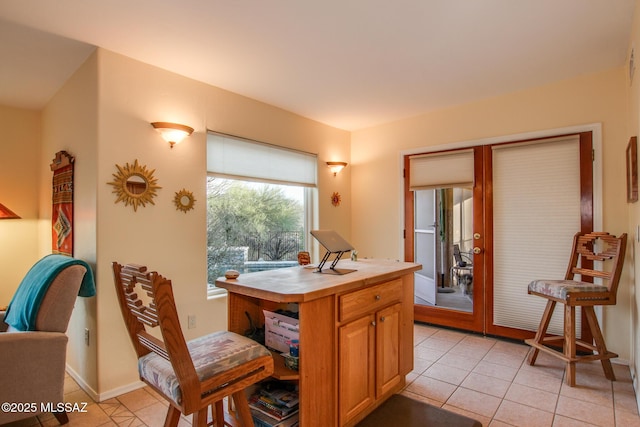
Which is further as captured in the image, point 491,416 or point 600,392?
point 600,392

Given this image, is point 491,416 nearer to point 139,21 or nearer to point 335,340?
point 335,340

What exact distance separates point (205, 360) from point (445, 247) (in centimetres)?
314

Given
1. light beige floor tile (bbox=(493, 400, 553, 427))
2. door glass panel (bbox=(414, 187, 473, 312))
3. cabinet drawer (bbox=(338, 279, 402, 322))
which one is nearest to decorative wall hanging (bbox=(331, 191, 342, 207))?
door glass panel (bbox=(414, 187, 473, 312))

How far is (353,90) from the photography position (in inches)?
134

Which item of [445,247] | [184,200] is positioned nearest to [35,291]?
[184,200]

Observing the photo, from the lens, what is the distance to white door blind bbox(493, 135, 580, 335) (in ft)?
10.5

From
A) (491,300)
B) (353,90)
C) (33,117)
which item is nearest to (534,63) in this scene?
(353,90)

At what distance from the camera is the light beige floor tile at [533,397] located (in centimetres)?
229

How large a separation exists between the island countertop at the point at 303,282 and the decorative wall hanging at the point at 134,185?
112 cm

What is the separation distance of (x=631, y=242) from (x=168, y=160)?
379cm

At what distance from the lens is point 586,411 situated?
2211 mm

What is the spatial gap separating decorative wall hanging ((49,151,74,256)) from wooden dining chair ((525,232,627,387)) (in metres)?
3.88

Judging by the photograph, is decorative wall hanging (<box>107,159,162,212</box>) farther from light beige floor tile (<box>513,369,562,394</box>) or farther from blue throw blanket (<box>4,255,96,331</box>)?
light beige floor tile (<box>513,369,562,394</box>)

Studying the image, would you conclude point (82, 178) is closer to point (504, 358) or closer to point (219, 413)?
point (219, 413)
